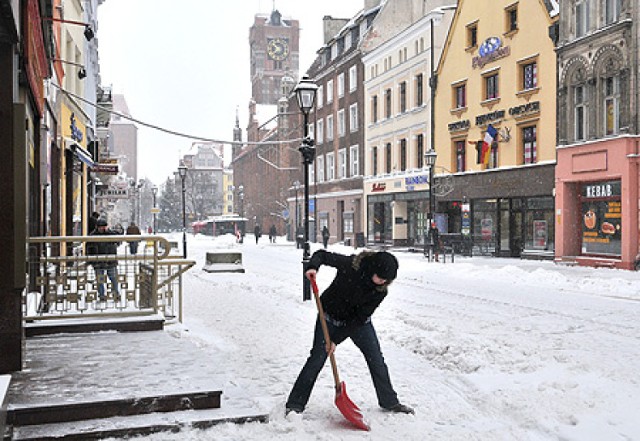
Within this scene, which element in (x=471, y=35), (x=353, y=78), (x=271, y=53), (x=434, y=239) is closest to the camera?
(x=434, y=239)

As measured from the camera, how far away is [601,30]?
74.9 feet

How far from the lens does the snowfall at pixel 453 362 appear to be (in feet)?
18.5

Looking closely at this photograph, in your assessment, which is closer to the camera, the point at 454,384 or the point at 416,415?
the point at 416,415

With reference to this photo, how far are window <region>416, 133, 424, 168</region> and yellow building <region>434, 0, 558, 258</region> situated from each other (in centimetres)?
211

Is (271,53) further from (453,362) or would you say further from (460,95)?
(453,362)

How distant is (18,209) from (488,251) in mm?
26356

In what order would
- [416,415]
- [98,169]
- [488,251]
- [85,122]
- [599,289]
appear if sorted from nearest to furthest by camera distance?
1. [416,415]
2. [599,289]
3. [85,122]
4. [98,169]
5. [488,251]

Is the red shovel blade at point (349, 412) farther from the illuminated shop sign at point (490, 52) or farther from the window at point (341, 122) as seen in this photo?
the window at point (341, 122)

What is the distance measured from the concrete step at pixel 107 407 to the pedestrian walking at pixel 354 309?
785 millimetres

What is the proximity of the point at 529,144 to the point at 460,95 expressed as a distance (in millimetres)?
6073

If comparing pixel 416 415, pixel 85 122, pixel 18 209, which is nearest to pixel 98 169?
pixel 85 122

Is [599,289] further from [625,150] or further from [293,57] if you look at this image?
[293,57]

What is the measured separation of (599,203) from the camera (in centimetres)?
2373

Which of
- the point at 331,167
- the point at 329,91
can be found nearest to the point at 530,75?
the point at 331,167
